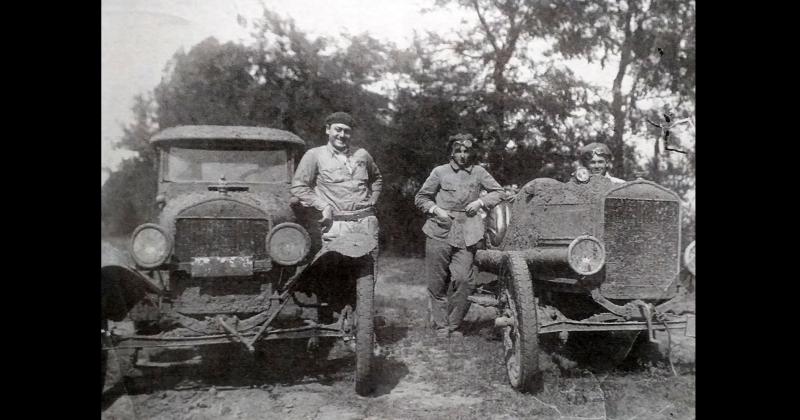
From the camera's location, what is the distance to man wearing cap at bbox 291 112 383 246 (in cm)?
370

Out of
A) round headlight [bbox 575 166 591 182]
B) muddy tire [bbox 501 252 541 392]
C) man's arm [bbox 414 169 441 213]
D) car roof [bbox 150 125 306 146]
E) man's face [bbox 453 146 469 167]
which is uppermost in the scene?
car roof [bbox 150 125 306 146]

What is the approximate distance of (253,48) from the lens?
3.55 meters

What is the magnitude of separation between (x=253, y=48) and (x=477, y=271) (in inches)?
101

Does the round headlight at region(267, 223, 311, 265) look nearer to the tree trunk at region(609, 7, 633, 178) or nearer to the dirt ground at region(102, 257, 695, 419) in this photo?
the dirt ground at region(102, 257, 695, 419)

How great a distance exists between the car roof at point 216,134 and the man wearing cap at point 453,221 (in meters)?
1.31

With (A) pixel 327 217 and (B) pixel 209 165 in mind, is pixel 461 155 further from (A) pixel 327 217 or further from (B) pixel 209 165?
(B) pixel 209 165

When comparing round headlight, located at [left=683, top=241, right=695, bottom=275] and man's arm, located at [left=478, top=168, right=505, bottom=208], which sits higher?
man's arm, located at [left=478, top=168, right=505, bottom=208]

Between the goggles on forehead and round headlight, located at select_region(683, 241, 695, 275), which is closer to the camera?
round headlight, located at select_region(683, 241, 695, 275)

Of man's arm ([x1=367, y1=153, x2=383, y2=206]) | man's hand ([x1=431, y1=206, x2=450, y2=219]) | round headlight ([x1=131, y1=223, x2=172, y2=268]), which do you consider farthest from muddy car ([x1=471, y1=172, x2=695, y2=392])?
round headlight ([x1=131, y1=223, x2=172, y2=268])

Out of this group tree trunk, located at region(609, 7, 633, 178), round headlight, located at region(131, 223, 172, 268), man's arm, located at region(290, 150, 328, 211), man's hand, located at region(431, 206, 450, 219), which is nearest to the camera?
round headlight, located at region(131, 223, 172, 268)

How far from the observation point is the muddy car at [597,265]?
338 cm

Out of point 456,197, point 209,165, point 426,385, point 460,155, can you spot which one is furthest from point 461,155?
point 209,165

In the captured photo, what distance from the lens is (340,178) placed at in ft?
12.3
